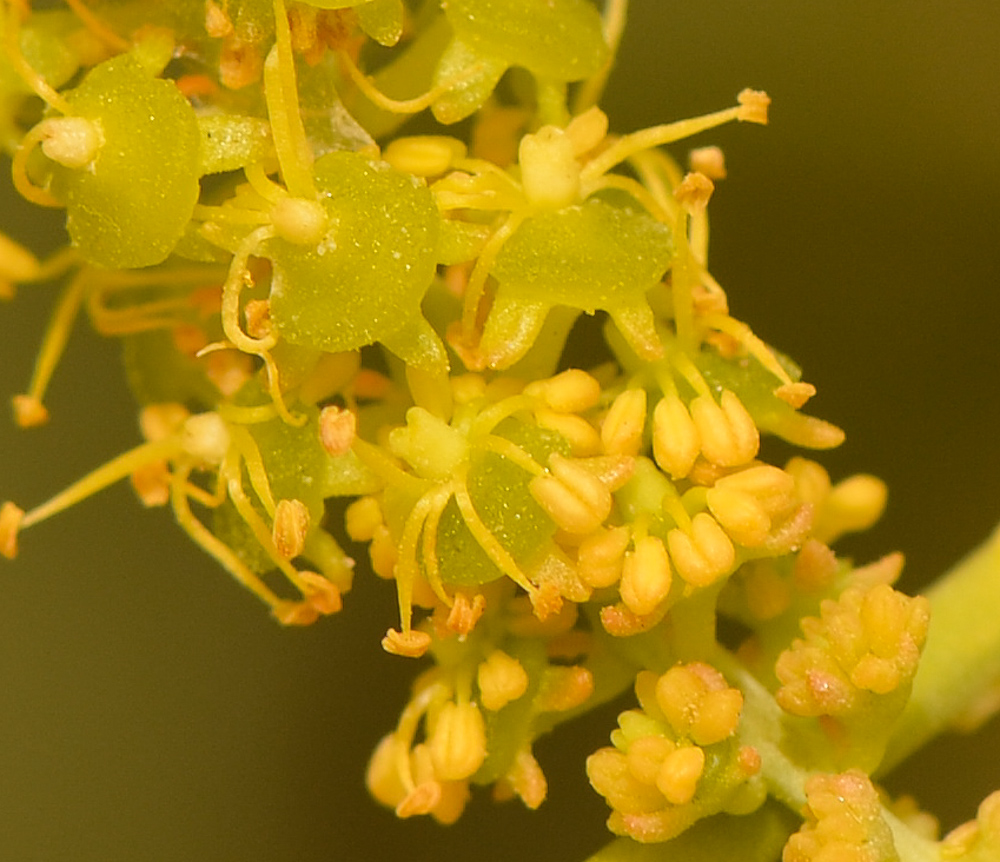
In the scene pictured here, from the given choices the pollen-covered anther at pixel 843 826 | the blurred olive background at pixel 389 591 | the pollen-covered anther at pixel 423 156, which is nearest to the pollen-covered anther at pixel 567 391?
the pollen-covered anther at pixel 423 156

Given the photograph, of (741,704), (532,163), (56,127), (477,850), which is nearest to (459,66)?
(532,163)

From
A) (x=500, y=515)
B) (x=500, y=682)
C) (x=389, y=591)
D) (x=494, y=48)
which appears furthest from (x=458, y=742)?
(x=389, y=591)

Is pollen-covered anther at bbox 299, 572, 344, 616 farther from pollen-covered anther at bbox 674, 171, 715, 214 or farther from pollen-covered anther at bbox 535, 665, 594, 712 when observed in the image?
pollen-covered anther at bbox 674, 171, 715, 214

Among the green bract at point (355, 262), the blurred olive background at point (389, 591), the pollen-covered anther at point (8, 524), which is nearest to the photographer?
the green bract at point (355, 262)

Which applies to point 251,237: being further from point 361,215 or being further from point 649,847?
point 649,847

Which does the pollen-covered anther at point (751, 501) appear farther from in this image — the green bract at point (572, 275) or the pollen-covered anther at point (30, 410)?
the pollen-covered anther at point (30, 410)
